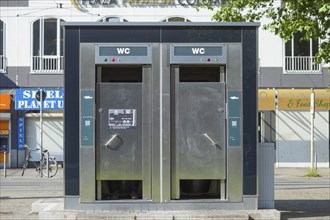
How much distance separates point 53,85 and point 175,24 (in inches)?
866

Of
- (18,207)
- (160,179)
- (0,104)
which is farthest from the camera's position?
(0,104)

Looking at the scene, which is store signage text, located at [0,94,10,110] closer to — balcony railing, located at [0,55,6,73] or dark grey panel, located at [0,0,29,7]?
balcony railing, located at [0,55,6,73]

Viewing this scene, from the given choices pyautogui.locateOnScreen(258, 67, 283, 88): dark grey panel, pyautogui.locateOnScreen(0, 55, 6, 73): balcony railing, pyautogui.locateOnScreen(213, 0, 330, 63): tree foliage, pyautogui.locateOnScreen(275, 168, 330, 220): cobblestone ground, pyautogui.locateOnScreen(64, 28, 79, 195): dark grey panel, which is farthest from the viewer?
pyautogui.locateOnScreen(258, 67, 283, 88): dark grey panel

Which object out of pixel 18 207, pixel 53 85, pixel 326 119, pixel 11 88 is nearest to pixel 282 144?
pixel 326 119

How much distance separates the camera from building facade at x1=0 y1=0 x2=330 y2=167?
30.9 meters

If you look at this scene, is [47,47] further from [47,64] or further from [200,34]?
[200,34]

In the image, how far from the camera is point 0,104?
30.3 meters

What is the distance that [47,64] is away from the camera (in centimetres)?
3128

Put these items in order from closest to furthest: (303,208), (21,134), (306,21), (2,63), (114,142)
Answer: (114,142), (306,21), (303,208), (21,134), (2,63)

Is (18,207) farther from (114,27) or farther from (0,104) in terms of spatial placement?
(0,104)

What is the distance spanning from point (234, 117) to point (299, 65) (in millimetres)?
22362

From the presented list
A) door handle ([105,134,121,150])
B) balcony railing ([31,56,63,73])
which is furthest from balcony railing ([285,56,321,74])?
door handle ([105,134,121,150])

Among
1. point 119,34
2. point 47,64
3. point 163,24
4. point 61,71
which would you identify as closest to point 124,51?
point 119,34

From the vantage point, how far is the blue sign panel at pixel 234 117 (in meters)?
9.98
